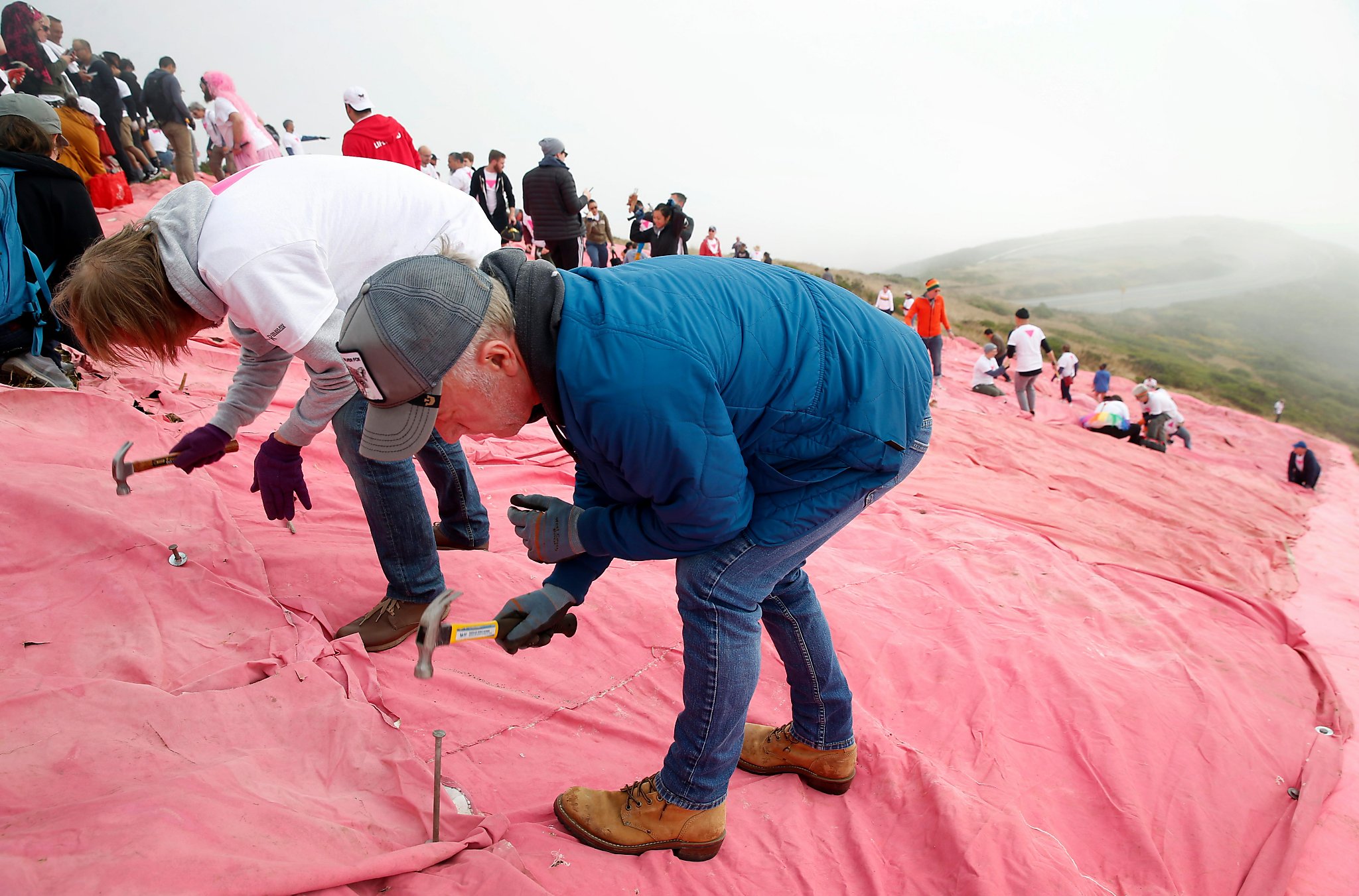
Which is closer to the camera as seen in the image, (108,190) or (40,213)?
(40,213)

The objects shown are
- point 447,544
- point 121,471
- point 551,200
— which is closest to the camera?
point 121,471

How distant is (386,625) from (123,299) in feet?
3.11

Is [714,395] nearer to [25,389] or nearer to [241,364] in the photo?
[241,364]

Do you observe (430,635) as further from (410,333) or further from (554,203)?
(554,203)

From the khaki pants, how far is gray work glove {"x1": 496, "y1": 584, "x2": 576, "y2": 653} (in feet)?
26.2

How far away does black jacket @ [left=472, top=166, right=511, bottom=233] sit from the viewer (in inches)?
308

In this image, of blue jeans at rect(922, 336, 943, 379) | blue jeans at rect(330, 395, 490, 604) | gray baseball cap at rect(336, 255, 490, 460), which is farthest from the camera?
blue jeans at rect(922, 336, 943, 379)

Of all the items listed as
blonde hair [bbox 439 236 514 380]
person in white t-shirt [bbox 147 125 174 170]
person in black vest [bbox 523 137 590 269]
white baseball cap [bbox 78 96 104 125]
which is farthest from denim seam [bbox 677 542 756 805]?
person in white t-shirt [bbox 147 125 174 170]

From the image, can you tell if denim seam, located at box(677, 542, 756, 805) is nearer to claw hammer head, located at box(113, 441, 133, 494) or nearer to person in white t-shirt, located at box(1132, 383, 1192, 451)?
claw hammer head, located at box(113, 441, 133, 494)

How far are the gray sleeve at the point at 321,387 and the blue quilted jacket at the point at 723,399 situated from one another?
0.62 meters

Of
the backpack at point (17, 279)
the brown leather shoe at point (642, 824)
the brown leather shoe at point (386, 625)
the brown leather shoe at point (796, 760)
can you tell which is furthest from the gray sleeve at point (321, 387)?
the backpack at point (17, 279)

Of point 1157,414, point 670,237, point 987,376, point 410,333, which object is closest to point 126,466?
point 410,333

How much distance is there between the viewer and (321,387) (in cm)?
173

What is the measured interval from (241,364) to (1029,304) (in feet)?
159
